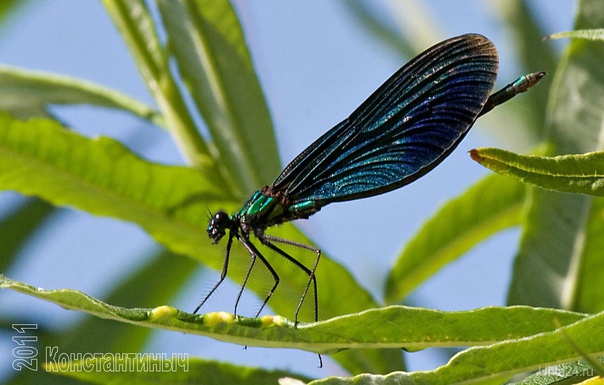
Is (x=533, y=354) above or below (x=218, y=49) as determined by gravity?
below

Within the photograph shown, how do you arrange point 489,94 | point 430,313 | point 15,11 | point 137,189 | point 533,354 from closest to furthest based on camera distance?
point 533,354 → point 430,313 → point 489,94 → point 137,189 → point 15,11

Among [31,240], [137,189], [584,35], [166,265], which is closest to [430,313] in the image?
[584,35]

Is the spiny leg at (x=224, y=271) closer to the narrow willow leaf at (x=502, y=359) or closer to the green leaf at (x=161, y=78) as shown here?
the green leaf at (x=161, y=78)

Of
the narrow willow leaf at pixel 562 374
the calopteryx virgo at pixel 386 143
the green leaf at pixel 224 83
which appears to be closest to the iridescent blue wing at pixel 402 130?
the calopteryx virgo at pixel 386 143

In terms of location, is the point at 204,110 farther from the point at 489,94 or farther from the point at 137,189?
the point at 489,94

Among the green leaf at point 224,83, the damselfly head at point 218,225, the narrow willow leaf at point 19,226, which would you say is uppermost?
the narrow willow leaf at point 19,226

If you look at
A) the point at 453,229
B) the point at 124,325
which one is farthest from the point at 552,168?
the point at 124,325

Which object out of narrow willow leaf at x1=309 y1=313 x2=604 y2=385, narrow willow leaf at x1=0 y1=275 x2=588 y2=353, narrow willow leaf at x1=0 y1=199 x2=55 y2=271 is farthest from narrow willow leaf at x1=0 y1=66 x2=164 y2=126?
narrow willow leaf at x1=309 y1=313 x2=604 y2=385
